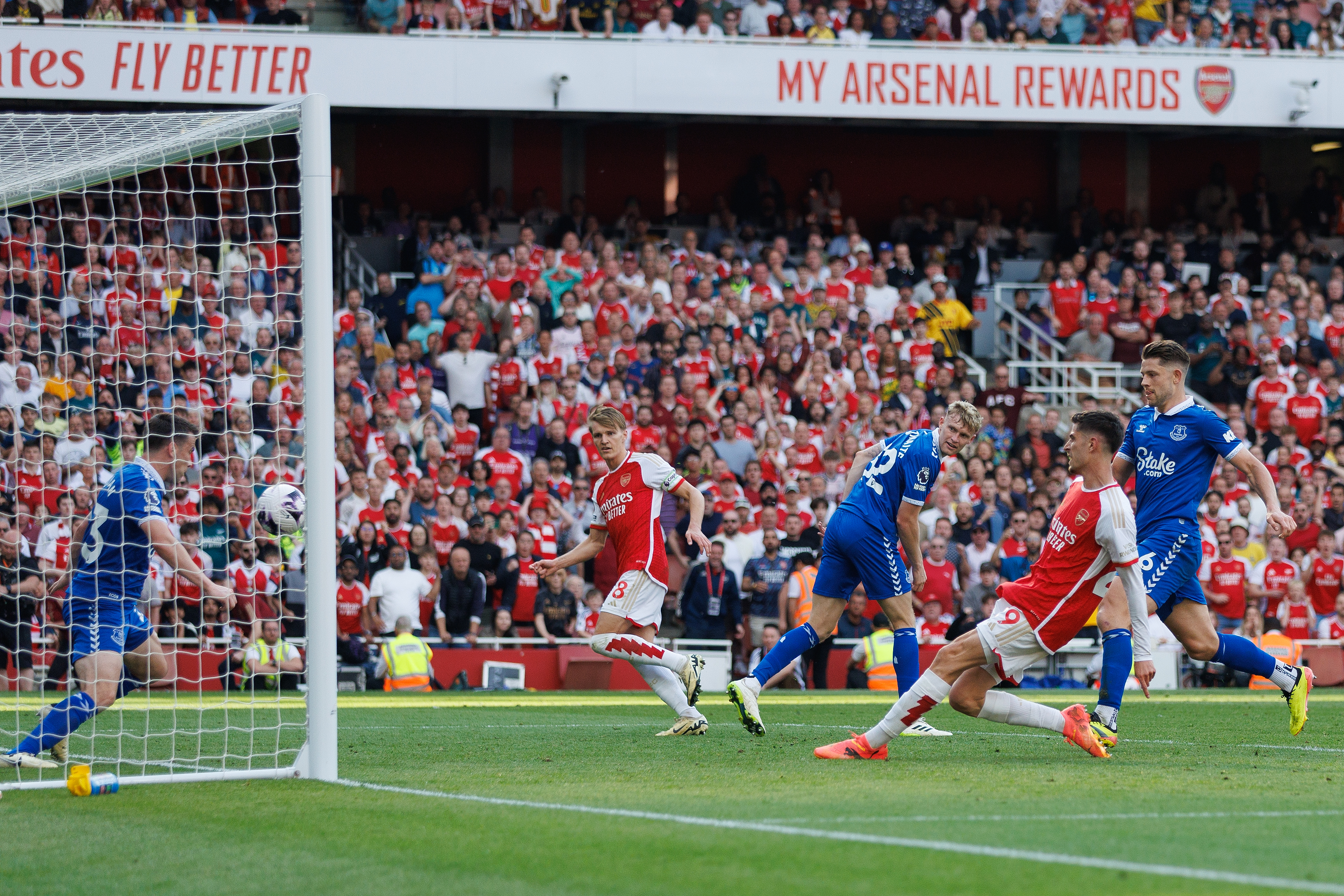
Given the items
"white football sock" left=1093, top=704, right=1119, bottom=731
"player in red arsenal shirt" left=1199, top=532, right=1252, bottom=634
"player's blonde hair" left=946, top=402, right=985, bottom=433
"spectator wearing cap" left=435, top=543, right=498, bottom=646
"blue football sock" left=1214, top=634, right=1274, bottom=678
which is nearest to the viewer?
"white football sock" left=1093, top=704, right=1119, bottom=731

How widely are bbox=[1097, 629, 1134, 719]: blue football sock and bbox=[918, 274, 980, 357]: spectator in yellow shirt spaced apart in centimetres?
1364

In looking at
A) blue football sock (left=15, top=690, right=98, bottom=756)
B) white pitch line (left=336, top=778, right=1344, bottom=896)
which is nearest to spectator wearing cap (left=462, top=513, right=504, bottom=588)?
blue football sock (left=15, top=690, right=98, bottom=756)

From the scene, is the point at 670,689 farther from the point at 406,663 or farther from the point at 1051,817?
the point at 406,663

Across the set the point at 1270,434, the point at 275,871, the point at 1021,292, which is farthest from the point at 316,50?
the point at 275,871

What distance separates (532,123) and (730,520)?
11.4 meters

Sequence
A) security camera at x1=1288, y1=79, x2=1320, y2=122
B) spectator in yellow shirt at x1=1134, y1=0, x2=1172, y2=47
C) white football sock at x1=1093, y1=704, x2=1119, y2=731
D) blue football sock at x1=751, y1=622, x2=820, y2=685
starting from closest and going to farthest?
white football sock at x1=1093, y1=704, x2=1119, y2=731, blue football sock at x1=751, y1=622, x2=820, y2=685, security camera at x1=1288, y1=79, x2=1320, y2=122, spectator in yellow shirt at x1=1134, y1=0, x2=1172, y2=47

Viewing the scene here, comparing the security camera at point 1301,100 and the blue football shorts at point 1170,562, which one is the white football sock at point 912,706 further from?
the security camera at point 1301,100

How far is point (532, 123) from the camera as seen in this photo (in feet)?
90.3

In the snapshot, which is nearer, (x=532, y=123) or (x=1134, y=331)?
(x=1134, y=331)

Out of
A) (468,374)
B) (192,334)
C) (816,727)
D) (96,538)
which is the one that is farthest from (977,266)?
(96,538)

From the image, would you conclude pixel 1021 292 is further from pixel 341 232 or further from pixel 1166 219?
pixel 341 232

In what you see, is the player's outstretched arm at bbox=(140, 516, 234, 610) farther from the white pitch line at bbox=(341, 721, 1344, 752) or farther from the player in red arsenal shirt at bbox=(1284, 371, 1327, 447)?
the player in red arsenal shirt at bbox=(1284, 371, 1327, 447)

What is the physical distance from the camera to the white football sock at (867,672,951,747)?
26.9 feet

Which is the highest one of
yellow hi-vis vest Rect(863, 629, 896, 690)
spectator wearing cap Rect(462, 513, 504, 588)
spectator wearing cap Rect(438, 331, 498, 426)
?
spectator wearing cap Rect(438, 331, 498, 426)
